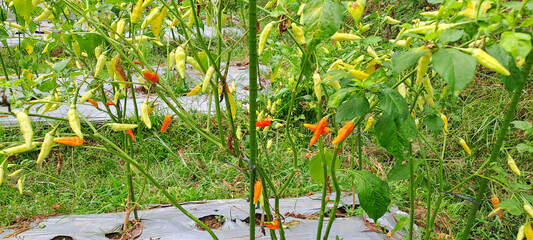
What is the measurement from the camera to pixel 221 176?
8.20ft

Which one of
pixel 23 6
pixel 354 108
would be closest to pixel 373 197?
pixel 354 108

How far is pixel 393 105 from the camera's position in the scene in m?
0.74

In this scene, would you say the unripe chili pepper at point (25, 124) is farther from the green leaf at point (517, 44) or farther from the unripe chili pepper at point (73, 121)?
the green leaf at point (517, 44)

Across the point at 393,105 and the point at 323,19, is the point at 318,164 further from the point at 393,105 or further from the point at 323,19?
the point at 323,19

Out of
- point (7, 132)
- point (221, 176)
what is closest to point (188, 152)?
point (221, 176)

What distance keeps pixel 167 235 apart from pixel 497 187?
1.84m

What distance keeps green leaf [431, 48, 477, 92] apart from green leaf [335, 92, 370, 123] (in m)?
0.22

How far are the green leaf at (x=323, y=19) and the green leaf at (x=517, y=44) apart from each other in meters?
0.25

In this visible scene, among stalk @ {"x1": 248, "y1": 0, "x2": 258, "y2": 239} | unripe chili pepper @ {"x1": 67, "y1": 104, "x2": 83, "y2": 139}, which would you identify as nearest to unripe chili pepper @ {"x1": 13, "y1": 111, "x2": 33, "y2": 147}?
unripe chili pepper @ {"x1": 67, "y1": 104, "x2": 83, "y2": 139}

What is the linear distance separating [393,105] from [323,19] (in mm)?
229

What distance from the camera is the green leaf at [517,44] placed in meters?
0.50

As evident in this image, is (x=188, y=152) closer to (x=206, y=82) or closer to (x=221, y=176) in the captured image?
(x=221, y=176)

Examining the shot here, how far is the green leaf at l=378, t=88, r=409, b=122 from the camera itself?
28.9 inches

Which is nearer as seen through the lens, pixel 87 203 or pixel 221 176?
pixel 87 203
